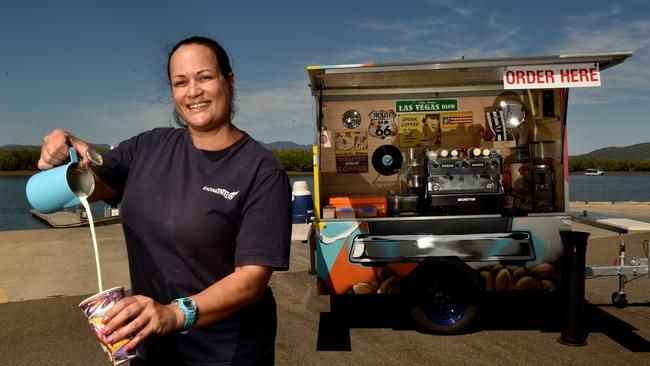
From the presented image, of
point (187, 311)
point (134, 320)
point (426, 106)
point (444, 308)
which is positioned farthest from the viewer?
point (426, 106)

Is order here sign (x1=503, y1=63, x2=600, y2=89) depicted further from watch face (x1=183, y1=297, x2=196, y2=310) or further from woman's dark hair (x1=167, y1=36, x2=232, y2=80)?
watch face (x1=183, y1=297, x2=196, y2=310)

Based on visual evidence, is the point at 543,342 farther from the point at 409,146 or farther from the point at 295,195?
the point at 295,195

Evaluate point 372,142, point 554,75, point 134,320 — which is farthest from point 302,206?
point 134,320

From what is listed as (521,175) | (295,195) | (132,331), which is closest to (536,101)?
(521,175)

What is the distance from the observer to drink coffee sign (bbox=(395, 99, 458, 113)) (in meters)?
7.09

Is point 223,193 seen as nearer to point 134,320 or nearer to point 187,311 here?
point 187,311

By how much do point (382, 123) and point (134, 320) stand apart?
5984mm

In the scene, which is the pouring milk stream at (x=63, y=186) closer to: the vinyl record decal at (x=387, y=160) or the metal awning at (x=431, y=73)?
the metal awning at (x=431, y=73)

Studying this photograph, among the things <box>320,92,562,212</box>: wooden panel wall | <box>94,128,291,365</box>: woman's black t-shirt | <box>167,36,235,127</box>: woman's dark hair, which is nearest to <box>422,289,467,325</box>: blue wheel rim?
<box>320,92,562,212</box>: wooden panel wall

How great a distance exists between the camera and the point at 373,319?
639 centimetres

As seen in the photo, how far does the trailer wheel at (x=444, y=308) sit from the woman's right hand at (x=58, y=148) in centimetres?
423

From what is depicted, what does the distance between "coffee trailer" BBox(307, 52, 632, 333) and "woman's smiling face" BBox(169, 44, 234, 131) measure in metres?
3.32

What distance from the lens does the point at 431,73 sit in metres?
5.83

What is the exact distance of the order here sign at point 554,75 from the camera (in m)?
5.14
